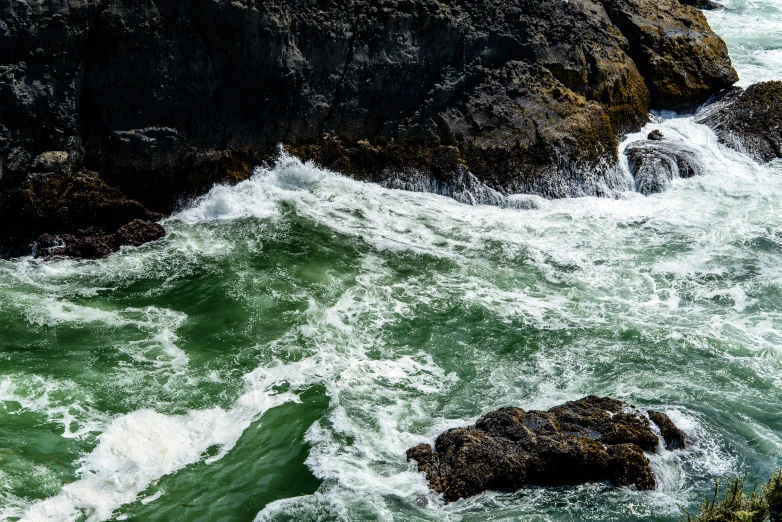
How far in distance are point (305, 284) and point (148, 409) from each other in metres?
4.30

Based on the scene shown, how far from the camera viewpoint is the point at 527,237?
17.2 m

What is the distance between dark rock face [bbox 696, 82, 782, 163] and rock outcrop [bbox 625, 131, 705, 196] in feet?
5.25

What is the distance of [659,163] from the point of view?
1997cm

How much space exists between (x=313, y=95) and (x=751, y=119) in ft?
39.8

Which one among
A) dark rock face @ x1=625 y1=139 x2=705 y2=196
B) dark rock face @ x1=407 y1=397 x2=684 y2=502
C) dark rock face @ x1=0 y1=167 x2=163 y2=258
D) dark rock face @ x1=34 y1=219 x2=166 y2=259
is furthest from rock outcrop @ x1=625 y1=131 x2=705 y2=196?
dark rock face @ x1=0 y1=167 x2=163 y2=258

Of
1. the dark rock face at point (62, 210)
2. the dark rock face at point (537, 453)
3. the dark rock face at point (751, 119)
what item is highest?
the dark rock face at point (751, 119)

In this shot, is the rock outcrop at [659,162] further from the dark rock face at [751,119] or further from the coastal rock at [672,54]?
the coastal rock at [672,54]

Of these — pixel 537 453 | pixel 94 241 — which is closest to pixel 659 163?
pixel 537 453

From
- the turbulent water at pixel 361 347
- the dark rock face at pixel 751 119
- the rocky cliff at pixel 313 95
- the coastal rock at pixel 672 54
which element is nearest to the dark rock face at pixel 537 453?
the turbulent water at pixel 361 347

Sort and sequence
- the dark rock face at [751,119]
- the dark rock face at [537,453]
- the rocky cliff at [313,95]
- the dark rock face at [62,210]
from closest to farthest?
the dark rock face at [537,453] < the dark rock face at [62,210] < the rocky cliff at [313,95] < the dark rock face at [751,119]

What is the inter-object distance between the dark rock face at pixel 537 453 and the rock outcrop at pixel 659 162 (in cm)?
974

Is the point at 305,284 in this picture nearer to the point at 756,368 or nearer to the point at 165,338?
the point at 165,338

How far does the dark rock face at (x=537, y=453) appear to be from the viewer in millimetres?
10320

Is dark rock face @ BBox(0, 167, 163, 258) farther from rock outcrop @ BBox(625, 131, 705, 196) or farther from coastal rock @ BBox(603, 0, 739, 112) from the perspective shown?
coastal rock @ BBox(603, 0, 739, 112)
